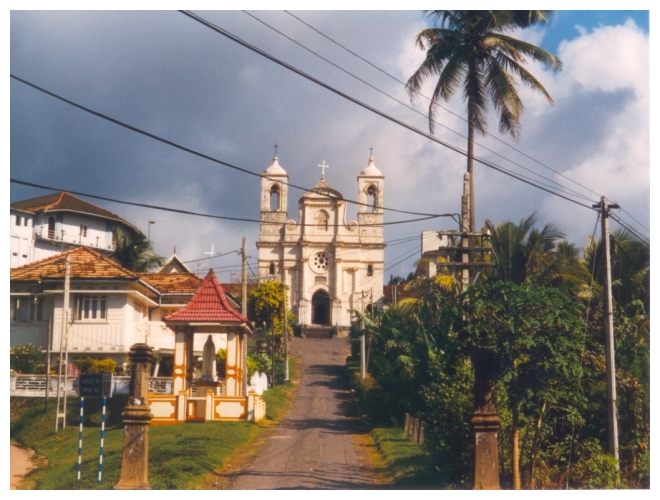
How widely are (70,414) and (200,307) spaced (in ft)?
19.7

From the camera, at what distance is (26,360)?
3772cm

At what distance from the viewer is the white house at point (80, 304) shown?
38.3 meters

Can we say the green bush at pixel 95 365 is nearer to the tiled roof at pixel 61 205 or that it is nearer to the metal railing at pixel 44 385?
the metal railing at pixel 44 385

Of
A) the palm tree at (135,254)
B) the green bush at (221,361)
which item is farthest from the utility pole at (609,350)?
the palm tree at (135,254)

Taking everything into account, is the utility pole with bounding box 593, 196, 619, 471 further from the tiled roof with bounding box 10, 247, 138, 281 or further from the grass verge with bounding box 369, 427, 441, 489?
the tiled roof with bounding box 10, 247, 138, 281

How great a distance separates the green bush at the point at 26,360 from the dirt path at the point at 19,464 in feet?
22.6

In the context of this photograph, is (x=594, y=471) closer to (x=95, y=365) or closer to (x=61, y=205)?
(x=95, y=365)

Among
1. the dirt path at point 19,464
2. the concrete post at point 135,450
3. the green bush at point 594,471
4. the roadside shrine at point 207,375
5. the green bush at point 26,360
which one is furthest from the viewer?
the green bush at point 26,360

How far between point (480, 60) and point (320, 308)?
2349 inches

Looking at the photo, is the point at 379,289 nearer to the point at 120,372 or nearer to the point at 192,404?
the point at 120,372

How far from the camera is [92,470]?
829 inches

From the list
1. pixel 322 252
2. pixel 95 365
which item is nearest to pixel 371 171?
pixel 322 252

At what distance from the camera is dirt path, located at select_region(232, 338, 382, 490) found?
68.7 ft

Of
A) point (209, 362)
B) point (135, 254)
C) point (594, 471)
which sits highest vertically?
point (135, 254)
